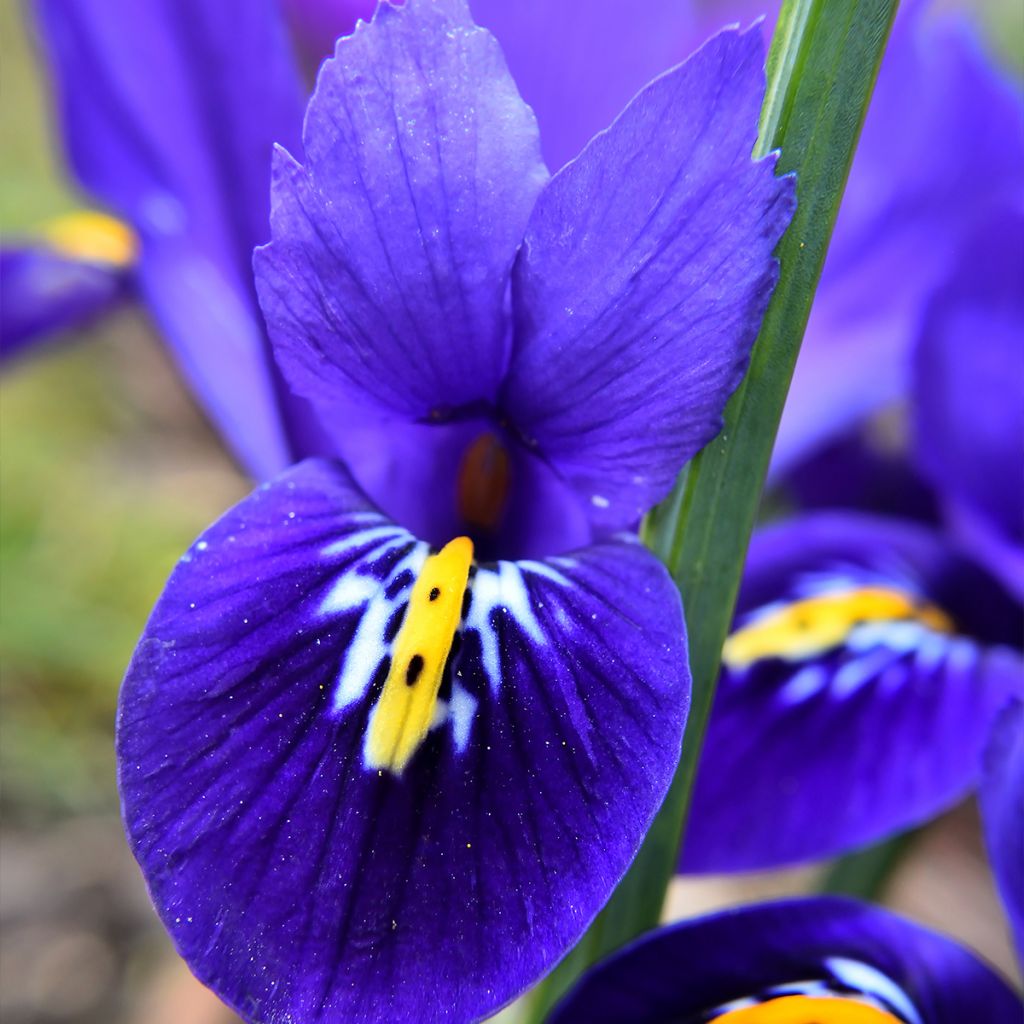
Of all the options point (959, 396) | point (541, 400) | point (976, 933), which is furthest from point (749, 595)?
point (976, 933)

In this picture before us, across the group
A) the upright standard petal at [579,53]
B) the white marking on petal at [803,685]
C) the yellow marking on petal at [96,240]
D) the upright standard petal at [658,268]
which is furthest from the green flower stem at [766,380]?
the yellow marking on petal at [96,240]

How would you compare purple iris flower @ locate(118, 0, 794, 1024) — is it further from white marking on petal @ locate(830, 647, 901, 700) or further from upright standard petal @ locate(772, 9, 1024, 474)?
upright standard petal @ locate(772, 9, 1024, 474)

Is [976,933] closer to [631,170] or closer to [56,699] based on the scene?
[56,699]

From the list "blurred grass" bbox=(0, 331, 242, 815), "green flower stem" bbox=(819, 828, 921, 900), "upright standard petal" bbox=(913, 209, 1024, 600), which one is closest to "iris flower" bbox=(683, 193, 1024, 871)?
"upright standard petal" bbox=(913, 209, 1024, 600)

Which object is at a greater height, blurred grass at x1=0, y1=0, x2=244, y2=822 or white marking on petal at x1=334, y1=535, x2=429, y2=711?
white marking on petal at x1=334, y1=535, x2=429, y2=711

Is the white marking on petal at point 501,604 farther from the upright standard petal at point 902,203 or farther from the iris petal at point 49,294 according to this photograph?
the iris petal at point 49,294

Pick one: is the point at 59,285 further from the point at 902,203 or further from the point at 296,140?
the point at 902,203

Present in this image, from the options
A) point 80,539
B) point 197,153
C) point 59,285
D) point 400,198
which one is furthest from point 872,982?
point 80,539
